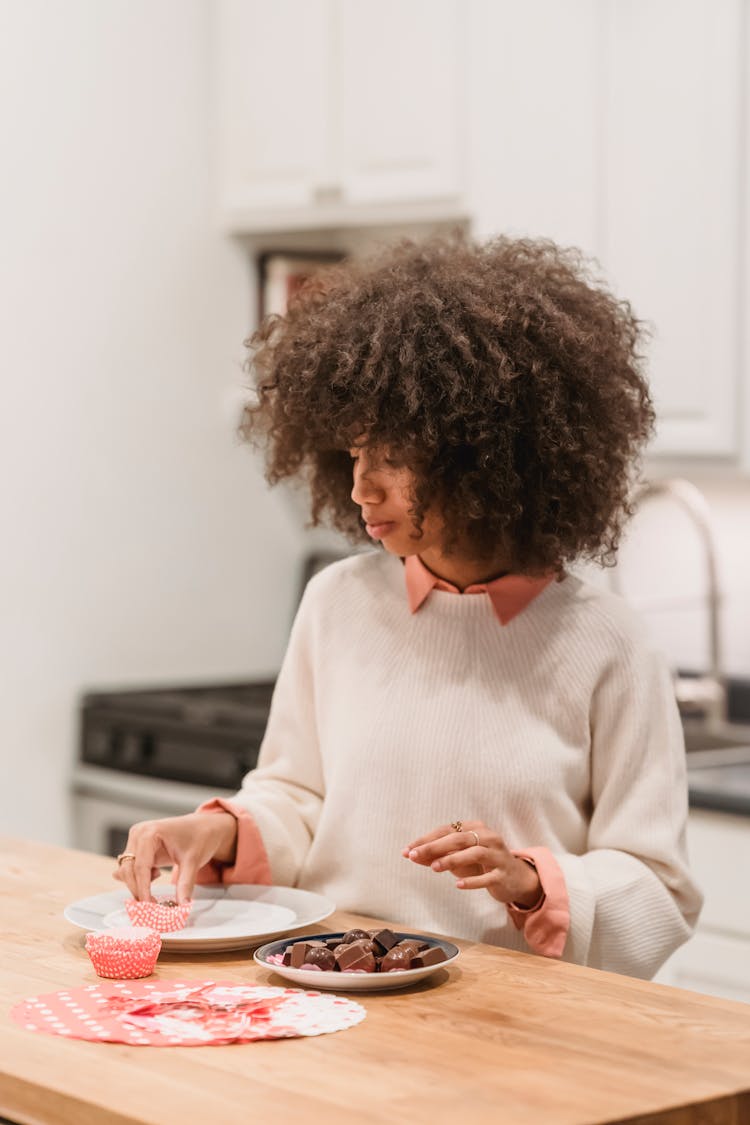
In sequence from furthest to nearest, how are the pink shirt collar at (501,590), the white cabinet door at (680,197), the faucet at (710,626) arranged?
the faucet at (710,626), the white cabinet door at (680,197), the pink shirt collar at (501,590)

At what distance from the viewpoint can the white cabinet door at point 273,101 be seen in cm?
356

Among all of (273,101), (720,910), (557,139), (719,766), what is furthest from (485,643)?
(273,101)

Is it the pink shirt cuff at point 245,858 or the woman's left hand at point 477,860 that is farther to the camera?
the pink shirt cuff at point 245,858

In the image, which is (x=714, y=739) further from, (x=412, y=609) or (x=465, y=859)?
(x=465, y=859)

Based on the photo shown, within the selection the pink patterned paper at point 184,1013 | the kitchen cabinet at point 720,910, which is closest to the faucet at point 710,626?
the kitchen cabinet at point 720,910

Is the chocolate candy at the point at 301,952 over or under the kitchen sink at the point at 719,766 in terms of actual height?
over

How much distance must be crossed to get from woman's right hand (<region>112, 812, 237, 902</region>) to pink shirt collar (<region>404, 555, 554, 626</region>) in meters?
0.33

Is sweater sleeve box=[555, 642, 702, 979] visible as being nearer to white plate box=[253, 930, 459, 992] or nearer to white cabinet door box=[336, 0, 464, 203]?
white plate box=[253, 930, 459, 992]

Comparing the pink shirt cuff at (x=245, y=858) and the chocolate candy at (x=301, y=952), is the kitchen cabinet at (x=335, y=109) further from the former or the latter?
the chocolate candy at (x=301, y=952)

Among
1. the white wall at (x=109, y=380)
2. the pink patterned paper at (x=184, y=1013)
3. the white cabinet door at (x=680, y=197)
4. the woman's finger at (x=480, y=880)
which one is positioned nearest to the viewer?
the pink patterned paper at (x=184, y=1013)

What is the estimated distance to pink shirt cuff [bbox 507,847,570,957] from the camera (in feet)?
5.27

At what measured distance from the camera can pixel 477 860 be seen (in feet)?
4.96

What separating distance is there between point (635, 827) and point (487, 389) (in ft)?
1.56

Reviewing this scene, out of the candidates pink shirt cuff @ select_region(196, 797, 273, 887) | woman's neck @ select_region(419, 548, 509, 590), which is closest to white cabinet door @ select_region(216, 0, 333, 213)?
woman's neck @ select_region(419, 548, 509, 590)
